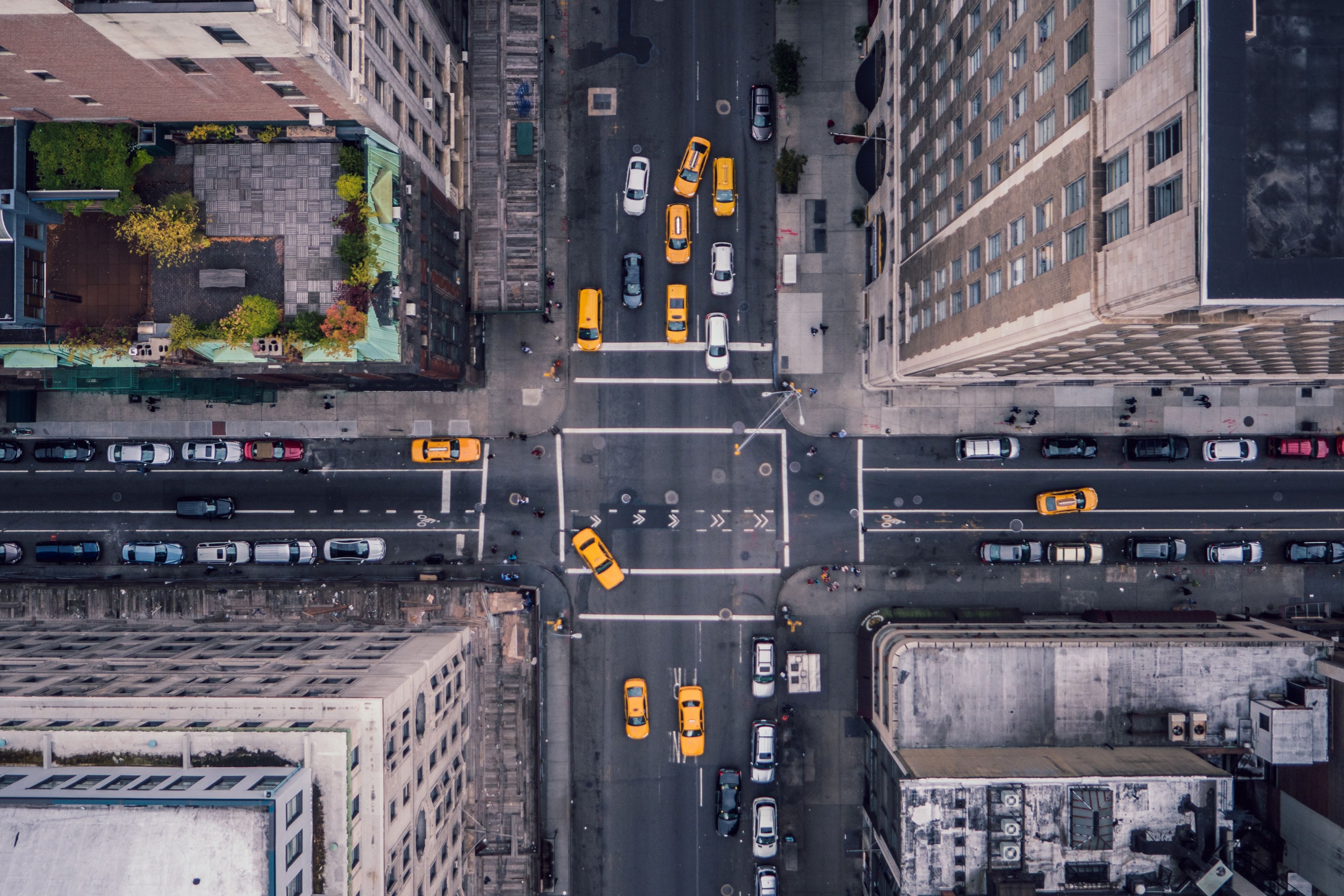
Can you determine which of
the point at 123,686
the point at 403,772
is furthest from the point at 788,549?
the point at 123,686

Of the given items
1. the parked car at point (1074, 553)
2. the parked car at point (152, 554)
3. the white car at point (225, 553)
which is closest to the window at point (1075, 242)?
the parked car at point (1074, 553)

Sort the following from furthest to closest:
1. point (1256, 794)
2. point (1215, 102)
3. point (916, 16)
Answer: point (1256, 794) < point (916, 16) < point (1215, 102)

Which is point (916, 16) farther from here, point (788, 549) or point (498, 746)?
point (498, 746)

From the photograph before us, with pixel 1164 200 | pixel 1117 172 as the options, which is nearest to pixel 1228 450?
pixel 1117 172

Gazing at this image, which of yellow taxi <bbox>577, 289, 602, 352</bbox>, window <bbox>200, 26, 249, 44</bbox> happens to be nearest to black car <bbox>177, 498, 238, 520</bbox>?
yellow taxi <bbox>577, 289, 602, 352</bbox>

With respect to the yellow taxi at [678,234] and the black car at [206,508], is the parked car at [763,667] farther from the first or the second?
the black car at [206,508]
